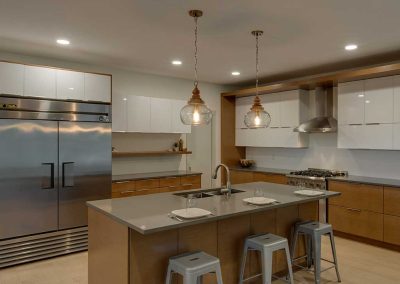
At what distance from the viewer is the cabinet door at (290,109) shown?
224 inches

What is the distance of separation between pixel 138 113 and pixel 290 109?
2.73m

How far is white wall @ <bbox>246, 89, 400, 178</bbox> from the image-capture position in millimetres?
4879

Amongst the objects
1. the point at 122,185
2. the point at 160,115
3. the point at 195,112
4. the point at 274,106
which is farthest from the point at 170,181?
the point at 195,112

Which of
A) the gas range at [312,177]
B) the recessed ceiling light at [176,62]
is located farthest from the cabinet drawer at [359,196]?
the recessed ceiling light at [176,62]

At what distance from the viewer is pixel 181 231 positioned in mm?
2682

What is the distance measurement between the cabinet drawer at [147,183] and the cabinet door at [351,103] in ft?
10.2

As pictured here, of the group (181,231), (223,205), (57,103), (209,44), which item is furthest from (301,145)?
(57,103)

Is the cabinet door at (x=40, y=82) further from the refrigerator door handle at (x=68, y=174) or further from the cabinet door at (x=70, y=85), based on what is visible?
the refrigerator door handle at (x=68, y=174)

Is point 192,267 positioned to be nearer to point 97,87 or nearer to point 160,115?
point 97,87

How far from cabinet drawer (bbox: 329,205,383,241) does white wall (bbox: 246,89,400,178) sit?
0.80 metres

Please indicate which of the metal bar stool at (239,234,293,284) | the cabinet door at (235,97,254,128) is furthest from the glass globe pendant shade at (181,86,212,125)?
the cabinet door at (235,97,254,128)

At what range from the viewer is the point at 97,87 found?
176 inches

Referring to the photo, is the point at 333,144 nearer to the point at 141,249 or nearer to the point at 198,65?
the point at 198,65

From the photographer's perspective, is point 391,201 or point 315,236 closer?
point 315,236
